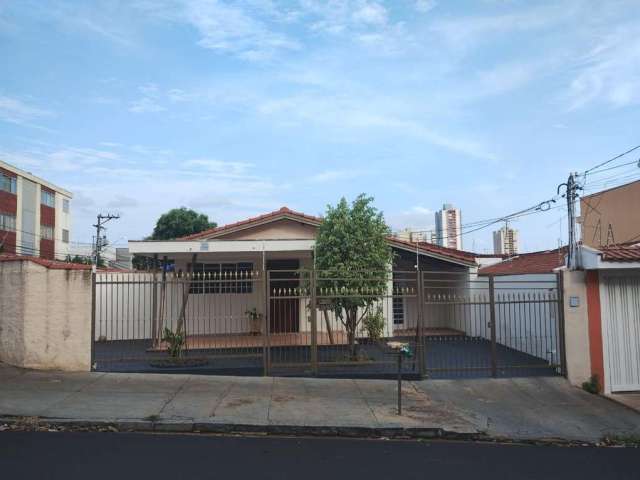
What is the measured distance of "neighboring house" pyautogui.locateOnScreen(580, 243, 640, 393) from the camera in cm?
968

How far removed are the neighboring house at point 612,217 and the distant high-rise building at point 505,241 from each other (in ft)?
10.1

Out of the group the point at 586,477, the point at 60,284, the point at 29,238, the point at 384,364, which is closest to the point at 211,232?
the point at 60,284

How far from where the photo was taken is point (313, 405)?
26.6 feet

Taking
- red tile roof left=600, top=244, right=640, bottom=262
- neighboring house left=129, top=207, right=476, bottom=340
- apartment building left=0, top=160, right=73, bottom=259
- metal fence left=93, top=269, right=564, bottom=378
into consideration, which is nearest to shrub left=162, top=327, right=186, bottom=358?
metal fence left=93, top=269, right=564, bottom=378

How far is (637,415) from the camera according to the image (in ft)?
27.3

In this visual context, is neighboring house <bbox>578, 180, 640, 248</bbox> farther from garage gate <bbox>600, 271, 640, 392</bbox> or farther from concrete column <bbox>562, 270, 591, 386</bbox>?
concrete column <bbox>562, 270, 591, 386</bbox>

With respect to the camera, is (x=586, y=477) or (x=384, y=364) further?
(x=384, y=364)

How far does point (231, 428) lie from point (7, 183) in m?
38.1

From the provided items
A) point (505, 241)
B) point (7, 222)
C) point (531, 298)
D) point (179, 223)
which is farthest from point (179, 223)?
point (531, 298)

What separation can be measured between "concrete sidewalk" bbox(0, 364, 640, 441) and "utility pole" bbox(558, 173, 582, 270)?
2197 millimetres

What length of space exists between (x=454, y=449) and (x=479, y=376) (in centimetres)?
383

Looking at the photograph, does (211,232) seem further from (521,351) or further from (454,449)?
(454,449)

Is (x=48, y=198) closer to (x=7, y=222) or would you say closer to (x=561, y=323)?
(x=7, y=222)

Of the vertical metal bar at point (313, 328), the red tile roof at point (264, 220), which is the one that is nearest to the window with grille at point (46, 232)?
the red tile roof at point (264, 220)
